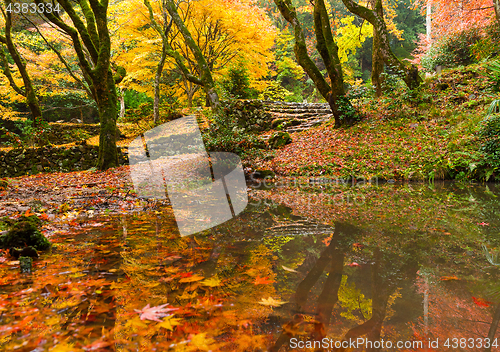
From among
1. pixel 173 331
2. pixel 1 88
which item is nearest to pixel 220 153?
pixel 173 331

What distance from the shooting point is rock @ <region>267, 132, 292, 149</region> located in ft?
32.4

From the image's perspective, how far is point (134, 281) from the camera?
5.22 ft

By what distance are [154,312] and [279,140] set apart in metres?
9.03

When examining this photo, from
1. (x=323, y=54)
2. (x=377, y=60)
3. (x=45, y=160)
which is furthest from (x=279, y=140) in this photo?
(x=45, y=160)

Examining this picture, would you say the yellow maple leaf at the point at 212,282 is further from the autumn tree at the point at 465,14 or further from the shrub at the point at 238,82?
the autumn tree at the point at 465,14

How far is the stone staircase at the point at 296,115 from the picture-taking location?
11352 mm

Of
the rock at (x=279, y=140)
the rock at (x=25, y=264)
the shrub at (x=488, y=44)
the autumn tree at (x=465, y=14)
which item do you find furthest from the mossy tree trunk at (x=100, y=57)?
the autumn tree at (x=465, y=14)

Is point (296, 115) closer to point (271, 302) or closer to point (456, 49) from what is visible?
point (456, 49)

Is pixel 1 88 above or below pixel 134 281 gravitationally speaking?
above

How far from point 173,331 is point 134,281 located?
591 mm

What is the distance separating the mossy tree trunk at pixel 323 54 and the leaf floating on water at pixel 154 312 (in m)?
8.74

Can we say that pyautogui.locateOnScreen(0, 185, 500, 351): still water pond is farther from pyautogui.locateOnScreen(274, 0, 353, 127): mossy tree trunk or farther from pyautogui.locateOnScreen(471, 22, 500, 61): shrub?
pyautogui.locateOnScreen(471, 22, 500, 61): shrub

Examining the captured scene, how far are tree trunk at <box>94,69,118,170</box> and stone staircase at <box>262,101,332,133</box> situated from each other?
6508 mm

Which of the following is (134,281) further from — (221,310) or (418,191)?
(418,191)
